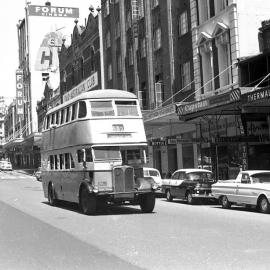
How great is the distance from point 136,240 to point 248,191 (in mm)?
7691

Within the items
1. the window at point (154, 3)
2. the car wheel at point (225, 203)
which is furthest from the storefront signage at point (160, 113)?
the car wheel at point (225, 203)

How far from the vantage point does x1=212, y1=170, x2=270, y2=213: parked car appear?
17.8m

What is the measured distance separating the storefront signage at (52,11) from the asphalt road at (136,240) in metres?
81.2

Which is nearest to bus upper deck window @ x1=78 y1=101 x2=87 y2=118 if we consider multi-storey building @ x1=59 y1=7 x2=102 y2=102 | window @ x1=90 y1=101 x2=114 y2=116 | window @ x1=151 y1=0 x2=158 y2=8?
window @ x1=90 y1=101 x2=114 y2=116

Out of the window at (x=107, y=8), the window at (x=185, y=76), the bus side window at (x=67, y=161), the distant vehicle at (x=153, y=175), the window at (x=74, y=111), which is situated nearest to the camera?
the window at (x=74, y=111)

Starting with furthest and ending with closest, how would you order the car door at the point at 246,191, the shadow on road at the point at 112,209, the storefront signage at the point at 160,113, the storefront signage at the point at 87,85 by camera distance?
the storefront signage at the point at 87,85 < the storefront signage at the point at 160,113 < the shadow on road at the point at 112,209 < the car door at the point at 246,191

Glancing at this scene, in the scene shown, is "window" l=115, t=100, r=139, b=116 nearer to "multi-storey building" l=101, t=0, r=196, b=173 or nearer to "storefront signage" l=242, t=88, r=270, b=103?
"storefront signage" l=242, t=88, r=270, b=103

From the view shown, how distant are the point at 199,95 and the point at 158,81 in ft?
23.1

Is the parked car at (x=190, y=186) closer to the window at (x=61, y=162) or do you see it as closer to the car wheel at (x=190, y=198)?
the car wheel at (x=190, y=198)

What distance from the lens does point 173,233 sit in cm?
1279

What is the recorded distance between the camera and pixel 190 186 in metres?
22.2

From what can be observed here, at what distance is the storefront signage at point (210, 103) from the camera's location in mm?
21609

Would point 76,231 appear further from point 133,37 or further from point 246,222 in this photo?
point 133,37

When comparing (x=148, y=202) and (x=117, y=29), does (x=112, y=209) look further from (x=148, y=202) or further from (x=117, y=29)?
(x=117, y=29)
